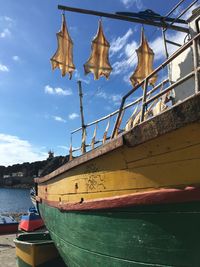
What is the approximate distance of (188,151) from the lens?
4.42m

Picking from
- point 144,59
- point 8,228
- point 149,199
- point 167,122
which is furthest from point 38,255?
point 8,228

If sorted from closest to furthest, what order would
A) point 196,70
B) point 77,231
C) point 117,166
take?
point 196,70 < point 117,166 < point 77,231

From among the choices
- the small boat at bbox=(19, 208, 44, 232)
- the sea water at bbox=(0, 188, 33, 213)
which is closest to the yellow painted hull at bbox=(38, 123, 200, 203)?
the small boat at bbox=(19, 208, 44, 232)

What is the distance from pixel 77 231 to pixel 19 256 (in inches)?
161

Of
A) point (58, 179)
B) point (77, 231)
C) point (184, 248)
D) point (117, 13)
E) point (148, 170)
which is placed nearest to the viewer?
point (184, 248)

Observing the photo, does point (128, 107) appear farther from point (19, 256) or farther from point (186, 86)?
point (19, 256)

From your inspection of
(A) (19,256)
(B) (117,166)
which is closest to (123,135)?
(B) (117,166)

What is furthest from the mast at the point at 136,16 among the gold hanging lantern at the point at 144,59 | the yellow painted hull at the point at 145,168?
the yellow painted hull at the point at 145,168

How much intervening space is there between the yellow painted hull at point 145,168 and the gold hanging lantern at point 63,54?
699 centimetres

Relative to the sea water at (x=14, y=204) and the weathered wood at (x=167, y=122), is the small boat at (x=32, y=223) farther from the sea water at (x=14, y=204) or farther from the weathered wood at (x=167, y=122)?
the sea water at (x=14, y=204)

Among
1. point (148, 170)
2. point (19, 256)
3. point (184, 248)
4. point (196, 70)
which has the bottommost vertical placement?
point (19, 256)

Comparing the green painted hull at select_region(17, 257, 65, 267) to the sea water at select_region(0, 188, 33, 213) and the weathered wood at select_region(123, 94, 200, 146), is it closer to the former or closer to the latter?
the weathered wood at select_region(123, 94, 200, 146)

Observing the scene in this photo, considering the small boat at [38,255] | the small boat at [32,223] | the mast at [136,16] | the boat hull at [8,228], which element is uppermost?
the mast at [136,16]

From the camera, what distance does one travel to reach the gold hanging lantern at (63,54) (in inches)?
512
